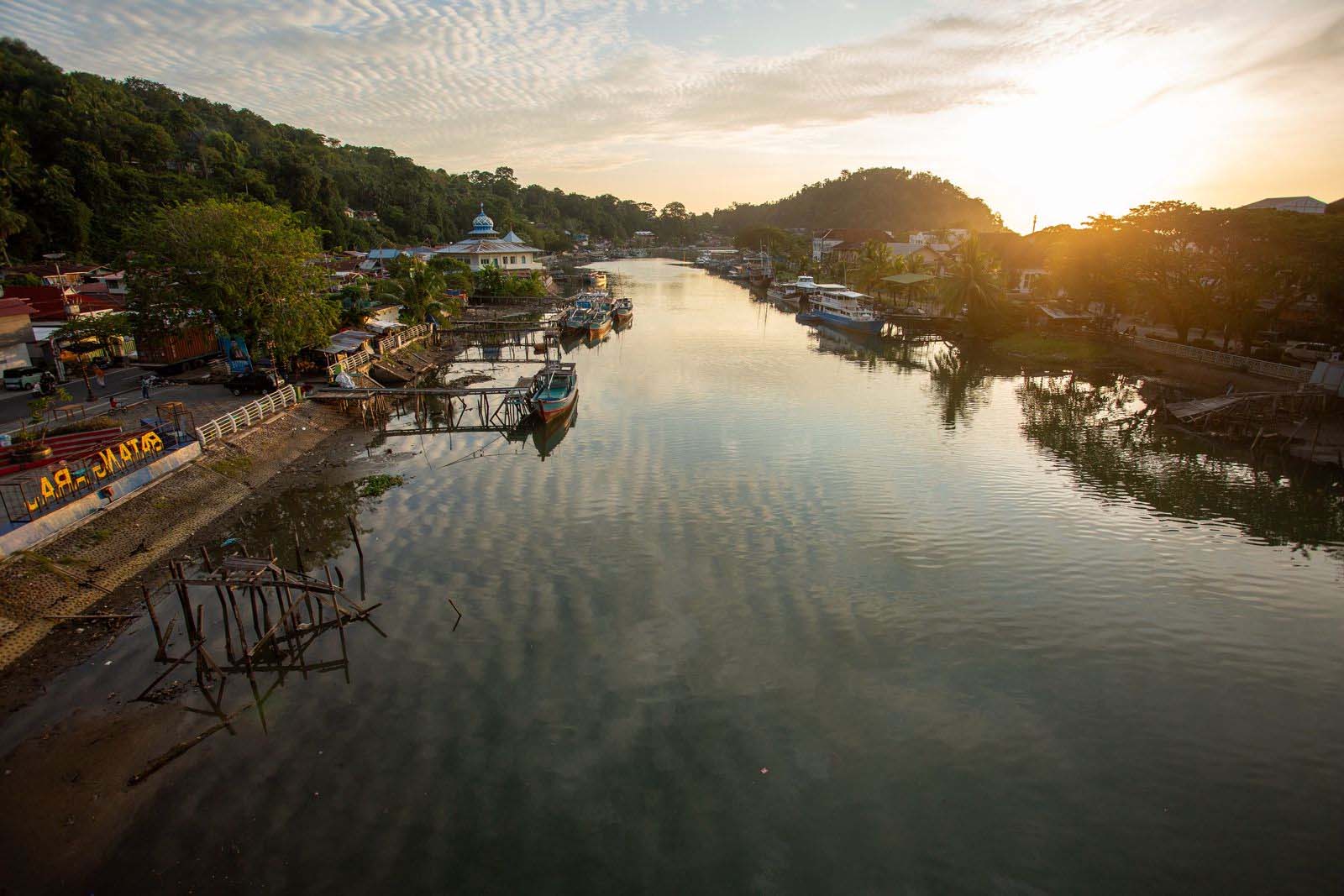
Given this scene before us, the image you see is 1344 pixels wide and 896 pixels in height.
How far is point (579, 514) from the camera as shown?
875 inches

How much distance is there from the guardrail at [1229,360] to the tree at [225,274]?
5334 centimetres

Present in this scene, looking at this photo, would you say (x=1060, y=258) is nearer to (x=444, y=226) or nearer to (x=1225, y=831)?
(x=1225, y=831)

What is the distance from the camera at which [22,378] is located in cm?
2884

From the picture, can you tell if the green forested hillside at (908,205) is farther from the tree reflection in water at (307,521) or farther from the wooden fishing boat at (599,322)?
the tree reflection in water at (307,521)

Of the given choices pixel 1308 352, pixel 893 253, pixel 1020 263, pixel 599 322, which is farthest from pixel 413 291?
pixel 893 253

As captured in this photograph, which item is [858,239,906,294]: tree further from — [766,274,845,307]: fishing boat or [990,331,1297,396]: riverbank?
[990,331,1297,396]: riverbank

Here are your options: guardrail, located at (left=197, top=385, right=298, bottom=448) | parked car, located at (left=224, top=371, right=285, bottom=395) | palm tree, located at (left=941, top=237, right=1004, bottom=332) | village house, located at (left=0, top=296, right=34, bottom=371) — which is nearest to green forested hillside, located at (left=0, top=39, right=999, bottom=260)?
village house, located at (left=0, top=296, right=34, bottom=371)

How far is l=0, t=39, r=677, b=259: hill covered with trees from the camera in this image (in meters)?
58.8

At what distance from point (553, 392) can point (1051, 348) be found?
43108mm

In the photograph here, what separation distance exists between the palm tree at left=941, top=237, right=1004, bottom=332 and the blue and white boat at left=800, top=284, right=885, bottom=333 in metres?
7.57

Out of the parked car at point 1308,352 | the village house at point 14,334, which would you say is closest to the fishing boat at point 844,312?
the parked car at point 1308,352

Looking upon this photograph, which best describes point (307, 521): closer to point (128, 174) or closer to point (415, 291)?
point (415, 291)

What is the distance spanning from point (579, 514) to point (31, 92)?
301ft

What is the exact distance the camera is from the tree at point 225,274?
28844mm
